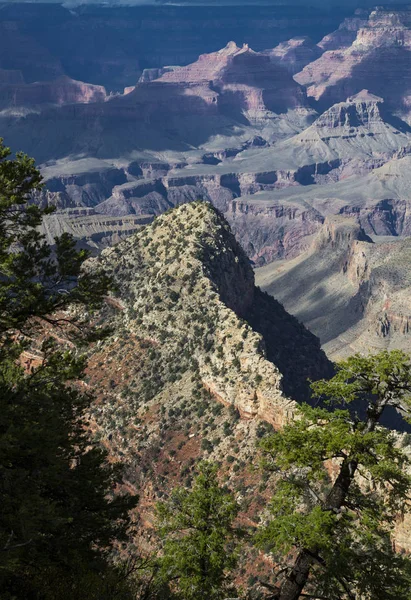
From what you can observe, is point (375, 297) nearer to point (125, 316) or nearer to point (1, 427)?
point (125, 316)

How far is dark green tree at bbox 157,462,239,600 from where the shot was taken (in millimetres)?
33250

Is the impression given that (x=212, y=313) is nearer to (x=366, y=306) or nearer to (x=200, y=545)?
(x=200, y=545)

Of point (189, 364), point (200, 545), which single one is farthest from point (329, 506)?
point (189, 364)

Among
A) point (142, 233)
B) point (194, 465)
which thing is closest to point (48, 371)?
point (194, 465)

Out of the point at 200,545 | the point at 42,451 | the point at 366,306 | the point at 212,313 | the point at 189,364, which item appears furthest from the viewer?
the point at 366,306

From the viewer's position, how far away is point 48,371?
117ft

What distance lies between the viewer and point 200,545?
3356 cm

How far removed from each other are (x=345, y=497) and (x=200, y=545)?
7.83 meters

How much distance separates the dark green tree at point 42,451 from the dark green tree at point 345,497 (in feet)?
23.2

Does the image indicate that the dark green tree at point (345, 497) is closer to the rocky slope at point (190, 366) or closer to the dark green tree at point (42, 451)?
the dark green tree at point (42, 451)

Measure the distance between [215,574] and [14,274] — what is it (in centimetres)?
1338

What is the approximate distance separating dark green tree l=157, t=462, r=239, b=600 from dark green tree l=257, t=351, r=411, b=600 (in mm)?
6086

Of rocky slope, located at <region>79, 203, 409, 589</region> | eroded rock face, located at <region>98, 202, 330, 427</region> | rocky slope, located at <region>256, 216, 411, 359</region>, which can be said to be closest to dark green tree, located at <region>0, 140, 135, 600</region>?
rocky slope, located at <region>79, 203, 409, 589</region>

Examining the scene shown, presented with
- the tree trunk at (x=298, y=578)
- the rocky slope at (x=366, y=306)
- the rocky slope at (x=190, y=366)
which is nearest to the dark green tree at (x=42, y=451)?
the tree trunk at (x=298, y=578)
